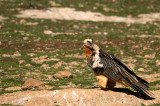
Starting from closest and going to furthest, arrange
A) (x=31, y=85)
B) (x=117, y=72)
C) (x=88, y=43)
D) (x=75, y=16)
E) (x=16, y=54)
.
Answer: (x=88, y=43), (x=117, y=72), (x=31, y=85), (x=16, y=54), (x=75, y=16)

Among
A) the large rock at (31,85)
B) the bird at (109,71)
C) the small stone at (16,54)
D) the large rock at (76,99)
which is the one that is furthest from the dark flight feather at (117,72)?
the small stone at (16,54)

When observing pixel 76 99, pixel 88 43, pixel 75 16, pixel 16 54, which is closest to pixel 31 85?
pixel 76 99

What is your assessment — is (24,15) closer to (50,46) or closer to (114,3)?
(50,46)

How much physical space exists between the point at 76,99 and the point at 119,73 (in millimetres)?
2025

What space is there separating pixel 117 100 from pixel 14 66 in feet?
37.2

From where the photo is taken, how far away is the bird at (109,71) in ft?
41.0

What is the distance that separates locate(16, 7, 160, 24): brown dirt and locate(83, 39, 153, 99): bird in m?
25.5

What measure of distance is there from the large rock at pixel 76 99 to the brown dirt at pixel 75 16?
83.4ft

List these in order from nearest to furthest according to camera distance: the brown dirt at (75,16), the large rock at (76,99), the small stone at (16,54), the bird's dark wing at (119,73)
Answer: the large rock at (76,99)
the bird's dark wing at (119,73)
the small stone at (16,54)
the brown dirt at (75,16)

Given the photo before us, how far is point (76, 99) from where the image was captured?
12.4 m

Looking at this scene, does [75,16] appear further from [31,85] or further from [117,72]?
[117,72]

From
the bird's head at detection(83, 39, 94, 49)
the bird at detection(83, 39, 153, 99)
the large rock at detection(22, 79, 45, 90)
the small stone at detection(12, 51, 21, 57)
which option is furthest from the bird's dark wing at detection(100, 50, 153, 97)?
the small stone at detection(12, 51, 21, 57)

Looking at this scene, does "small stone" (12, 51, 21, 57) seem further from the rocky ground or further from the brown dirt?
the brown dirt

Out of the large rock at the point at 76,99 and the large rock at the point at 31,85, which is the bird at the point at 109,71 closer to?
the large rock at the point at 76,99
